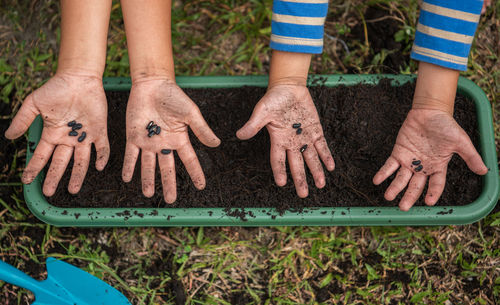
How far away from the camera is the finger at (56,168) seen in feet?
5.01

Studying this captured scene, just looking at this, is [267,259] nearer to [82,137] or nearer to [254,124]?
[254,124]

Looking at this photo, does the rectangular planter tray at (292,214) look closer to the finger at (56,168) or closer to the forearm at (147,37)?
the finger at (56,168)

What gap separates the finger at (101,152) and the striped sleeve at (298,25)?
0.71m

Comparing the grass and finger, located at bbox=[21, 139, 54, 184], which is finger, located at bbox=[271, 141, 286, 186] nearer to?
the grass

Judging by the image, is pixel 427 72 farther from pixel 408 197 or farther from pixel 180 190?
pixel 180 190

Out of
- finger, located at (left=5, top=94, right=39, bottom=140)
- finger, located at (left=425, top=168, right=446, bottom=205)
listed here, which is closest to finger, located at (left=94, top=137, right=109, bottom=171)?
finger, located at (left=5, top=94, right=39, bottom=140)

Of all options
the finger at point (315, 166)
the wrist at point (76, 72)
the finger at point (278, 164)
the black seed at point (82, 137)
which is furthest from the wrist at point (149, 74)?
the finger at point (315, 166)

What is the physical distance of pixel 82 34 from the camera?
1.59m

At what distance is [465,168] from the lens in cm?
160

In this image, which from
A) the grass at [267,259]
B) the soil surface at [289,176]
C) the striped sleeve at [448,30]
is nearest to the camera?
the striped sleeve at [448,30]

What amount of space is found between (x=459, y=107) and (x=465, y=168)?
247 millimetres

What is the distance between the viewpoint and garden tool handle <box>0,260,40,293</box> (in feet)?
5.00

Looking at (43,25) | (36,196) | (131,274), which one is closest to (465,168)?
(131,274)

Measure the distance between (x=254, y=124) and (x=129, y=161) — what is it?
18.2 inches
